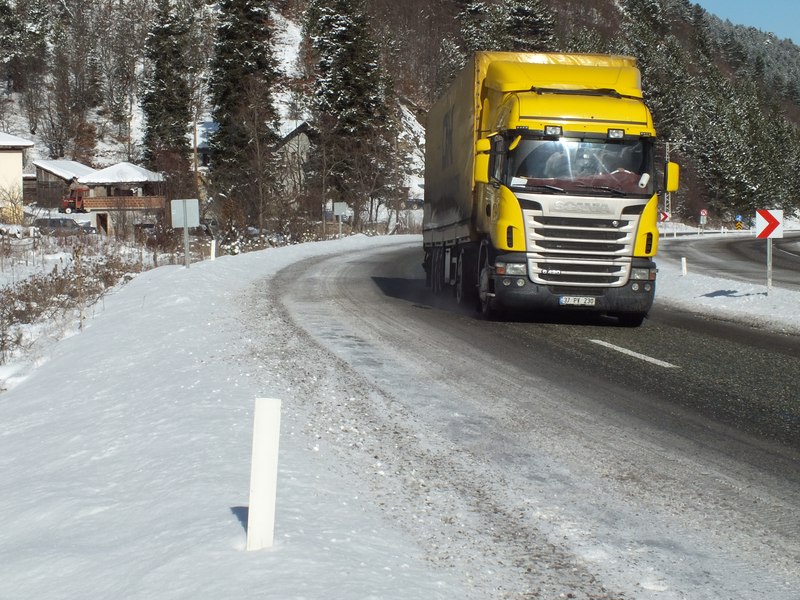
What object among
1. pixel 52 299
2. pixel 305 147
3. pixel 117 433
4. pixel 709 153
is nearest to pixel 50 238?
pixel 52 299

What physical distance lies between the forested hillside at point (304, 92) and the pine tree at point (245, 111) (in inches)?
4.1

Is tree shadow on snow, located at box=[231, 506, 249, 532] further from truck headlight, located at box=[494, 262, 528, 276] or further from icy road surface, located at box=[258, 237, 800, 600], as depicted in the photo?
truck headlight, located at box=[494, 262, 528, 276]

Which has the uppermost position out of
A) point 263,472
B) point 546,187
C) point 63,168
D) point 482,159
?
point 63,168

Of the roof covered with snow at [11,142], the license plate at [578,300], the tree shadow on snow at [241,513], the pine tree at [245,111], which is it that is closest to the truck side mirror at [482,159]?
the license plate at [578,300]

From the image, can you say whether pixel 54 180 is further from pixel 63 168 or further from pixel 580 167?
pixel 580 167

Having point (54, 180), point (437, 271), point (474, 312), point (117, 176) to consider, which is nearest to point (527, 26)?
point (117, 176)

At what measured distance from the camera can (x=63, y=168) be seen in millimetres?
85062

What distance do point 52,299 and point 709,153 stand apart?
8788cm

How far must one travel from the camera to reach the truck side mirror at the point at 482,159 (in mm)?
13078

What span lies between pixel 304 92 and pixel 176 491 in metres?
90.6

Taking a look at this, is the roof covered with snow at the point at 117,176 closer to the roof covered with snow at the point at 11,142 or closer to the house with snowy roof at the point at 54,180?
the roof covered with snow at the point at 11,142

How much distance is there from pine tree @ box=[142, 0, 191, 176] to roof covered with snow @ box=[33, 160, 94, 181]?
818 cm

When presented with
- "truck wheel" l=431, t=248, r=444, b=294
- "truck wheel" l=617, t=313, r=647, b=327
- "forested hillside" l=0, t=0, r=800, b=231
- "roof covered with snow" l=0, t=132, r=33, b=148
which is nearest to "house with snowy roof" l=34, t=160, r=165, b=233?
"forested hillside" l=0, t=0, r=800, b=231

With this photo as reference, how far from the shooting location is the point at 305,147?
2940 inches
